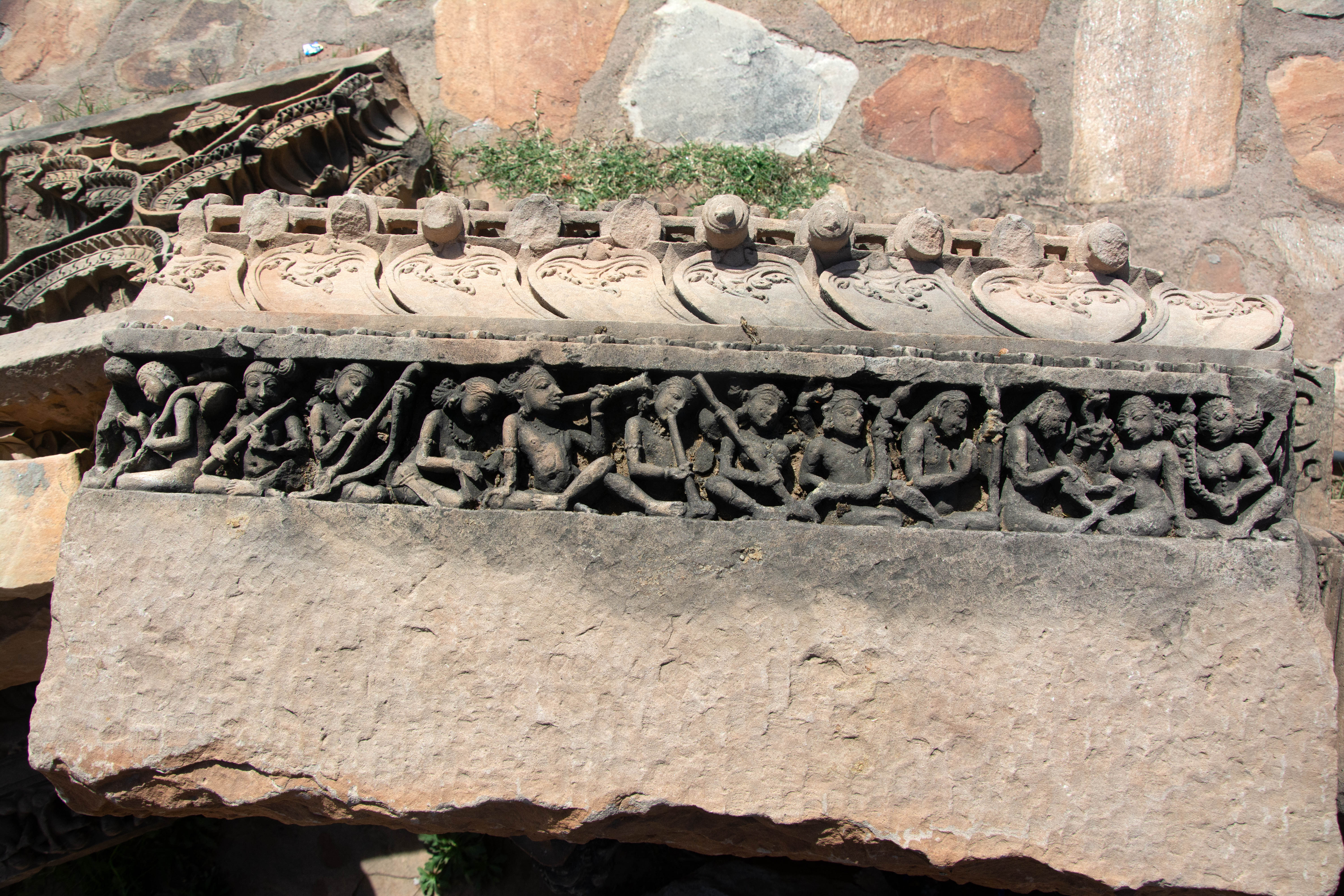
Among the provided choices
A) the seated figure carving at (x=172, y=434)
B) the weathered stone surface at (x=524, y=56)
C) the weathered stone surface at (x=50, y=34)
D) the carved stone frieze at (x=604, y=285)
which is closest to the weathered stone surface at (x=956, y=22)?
the weathered stone surface at (x=524, y=56)

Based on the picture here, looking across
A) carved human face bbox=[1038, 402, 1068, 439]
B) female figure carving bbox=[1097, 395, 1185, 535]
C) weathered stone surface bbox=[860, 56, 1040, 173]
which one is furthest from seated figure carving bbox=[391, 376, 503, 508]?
weathered stone surface bbox=[860, 56, 1040, 173]

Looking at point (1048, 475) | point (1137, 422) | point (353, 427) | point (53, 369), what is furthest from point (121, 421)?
point (1137, 422)

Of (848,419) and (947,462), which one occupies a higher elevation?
(848,419)

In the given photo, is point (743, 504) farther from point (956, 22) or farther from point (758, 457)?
point (956, 22)

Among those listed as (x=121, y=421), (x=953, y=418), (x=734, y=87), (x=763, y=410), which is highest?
(x=734, y=87)

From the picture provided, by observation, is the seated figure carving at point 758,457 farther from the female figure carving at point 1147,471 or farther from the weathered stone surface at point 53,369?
the weathered stone surface at point 53,369

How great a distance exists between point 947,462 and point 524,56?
3129 mm

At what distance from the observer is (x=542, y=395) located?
9.26ft

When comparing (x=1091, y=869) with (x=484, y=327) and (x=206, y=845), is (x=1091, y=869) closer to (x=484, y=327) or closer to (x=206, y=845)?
(x=484, y=327)

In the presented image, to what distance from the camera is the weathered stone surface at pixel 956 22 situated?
4344mm

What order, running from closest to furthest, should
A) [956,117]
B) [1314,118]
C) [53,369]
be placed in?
[53,369] < [1314,118] < [956,117]

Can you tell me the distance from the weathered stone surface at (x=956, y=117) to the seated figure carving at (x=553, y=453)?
2342mm

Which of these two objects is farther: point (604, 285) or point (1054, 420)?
point (604, 285)

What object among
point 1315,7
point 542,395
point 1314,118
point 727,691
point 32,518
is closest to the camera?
point 727,691
